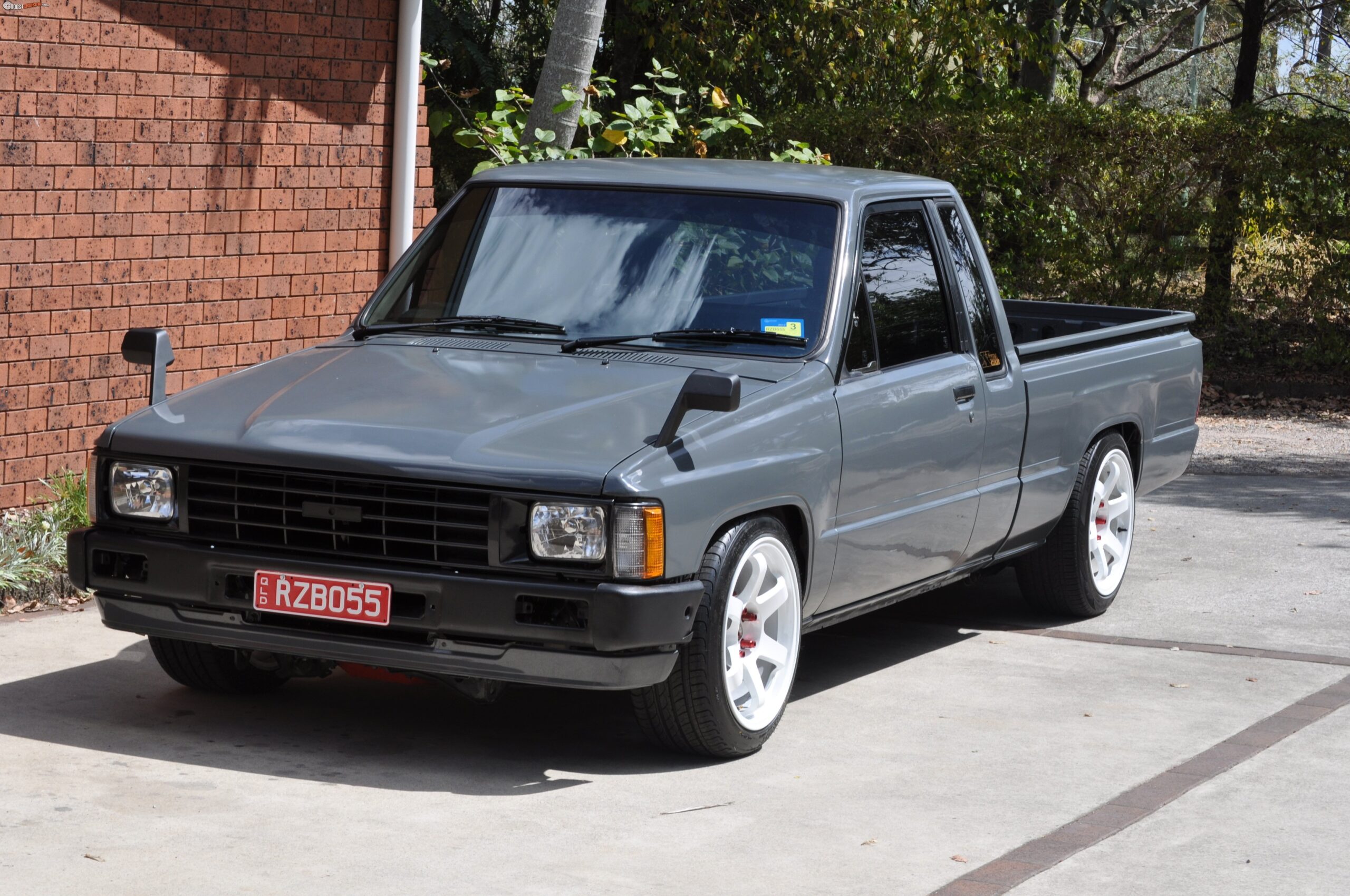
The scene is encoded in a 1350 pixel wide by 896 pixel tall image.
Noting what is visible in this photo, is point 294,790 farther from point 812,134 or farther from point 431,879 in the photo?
point 812,134

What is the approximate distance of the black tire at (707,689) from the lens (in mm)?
5520

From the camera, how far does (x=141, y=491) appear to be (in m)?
5.71

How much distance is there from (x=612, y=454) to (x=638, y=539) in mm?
260

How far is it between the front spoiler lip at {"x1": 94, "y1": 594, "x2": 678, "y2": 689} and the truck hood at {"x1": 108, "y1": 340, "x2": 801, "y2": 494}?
482mm

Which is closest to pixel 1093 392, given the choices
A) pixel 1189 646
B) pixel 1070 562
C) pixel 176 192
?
pixel 1070 562

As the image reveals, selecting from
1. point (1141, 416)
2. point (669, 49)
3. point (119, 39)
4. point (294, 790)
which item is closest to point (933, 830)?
point (294, 790)

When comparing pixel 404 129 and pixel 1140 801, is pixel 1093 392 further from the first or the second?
pixel 404 129

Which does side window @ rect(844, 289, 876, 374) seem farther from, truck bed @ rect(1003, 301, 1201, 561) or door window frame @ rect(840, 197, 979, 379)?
truck bed @ rect(1003, 301, 1201, 561)

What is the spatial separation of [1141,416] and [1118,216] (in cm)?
828

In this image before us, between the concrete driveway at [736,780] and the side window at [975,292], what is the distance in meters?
1.22

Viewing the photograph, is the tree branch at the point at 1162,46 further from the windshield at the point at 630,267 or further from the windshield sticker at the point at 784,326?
the windshield sticker at the point at 784,326

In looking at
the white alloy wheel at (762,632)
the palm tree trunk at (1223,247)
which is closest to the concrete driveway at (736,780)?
the white alloy wheel at (762,632)

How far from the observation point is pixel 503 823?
16.7 ft

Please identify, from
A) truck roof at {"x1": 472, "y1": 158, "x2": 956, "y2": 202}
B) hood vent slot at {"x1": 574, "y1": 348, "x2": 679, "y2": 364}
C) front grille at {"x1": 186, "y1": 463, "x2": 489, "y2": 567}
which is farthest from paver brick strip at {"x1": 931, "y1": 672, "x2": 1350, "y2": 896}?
truck roof at {"x1": 472, "y1": 158, "x2": 956, "y2": 202}
